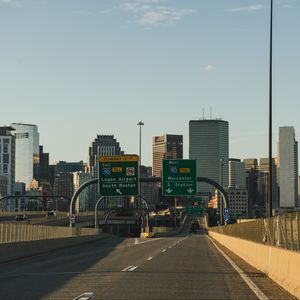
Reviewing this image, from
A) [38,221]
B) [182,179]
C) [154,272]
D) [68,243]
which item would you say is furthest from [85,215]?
[154,272]

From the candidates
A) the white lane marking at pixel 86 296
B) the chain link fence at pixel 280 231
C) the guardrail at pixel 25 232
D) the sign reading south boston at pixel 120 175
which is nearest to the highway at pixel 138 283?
the white lane marking at pixel 86 296

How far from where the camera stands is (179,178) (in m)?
58.5

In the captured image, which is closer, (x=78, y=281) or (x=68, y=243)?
(x=78, y=281)

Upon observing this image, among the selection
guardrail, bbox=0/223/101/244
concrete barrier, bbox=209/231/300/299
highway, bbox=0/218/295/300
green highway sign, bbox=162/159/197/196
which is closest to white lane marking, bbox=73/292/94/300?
highway, bbox=0/218/295/300

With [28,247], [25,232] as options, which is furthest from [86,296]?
[25,232]

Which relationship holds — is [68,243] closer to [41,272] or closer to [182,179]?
[182,179]

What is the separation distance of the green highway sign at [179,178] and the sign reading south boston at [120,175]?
105 inches

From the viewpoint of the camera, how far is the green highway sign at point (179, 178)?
5803 cm

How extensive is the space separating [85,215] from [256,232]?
104m

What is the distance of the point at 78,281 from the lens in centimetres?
1734

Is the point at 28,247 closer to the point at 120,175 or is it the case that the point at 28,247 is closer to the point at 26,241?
the point at 26,241

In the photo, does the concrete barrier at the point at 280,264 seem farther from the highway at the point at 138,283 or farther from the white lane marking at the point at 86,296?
the white lane marking at the point at 86,296

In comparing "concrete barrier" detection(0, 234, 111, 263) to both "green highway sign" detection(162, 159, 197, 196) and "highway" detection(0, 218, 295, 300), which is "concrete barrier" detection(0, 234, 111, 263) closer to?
"highway" detection(0, 218, 295, 300)

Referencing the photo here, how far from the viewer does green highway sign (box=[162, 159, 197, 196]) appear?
58031mm
